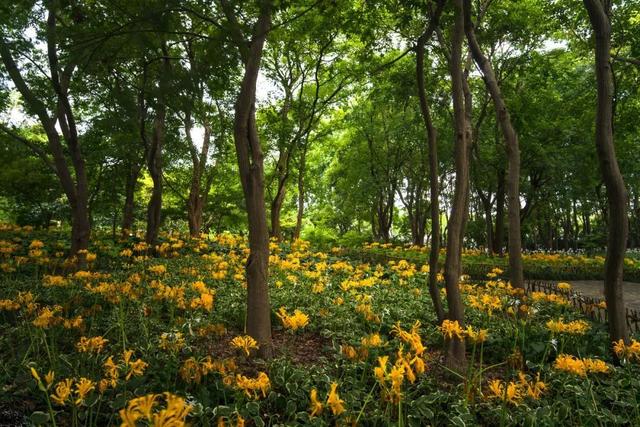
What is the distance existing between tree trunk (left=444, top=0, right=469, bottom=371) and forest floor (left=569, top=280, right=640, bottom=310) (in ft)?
24.5

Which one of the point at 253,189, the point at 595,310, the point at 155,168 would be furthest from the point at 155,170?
the point at 595,310

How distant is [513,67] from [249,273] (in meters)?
13.2

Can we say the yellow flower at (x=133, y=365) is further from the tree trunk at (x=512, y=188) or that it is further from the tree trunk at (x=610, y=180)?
the tree trunk at (x=512, y=188)

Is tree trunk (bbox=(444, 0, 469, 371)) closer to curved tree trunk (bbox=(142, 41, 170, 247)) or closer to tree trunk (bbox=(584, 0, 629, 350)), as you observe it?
tree trunk (bbox=(584, 0, 629, 350))

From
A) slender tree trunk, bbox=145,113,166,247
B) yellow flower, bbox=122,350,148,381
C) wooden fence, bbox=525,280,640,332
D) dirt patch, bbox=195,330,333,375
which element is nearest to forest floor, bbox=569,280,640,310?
wooden fence, bbox=525,280,640,332

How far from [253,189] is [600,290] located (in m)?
11.4

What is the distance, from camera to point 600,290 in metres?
11.7

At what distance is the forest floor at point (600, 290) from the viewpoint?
33.6 feet

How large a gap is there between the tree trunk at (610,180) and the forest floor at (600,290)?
6.27m

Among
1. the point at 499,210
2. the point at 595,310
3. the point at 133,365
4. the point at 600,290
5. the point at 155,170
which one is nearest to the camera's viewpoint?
the point at 133,365

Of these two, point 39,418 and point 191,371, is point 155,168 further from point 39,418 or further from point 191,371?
point 39,418

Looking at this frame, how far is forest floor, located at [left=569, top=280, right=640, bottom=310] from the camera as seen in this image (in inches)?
404

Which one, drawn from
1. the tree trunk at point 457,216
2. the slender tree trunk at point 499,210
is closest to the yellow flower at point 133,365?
the tree trunk at point 457,216

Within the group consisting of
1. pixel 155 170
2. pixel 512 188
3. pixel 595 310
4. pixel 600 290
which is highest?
pixel 155 170
